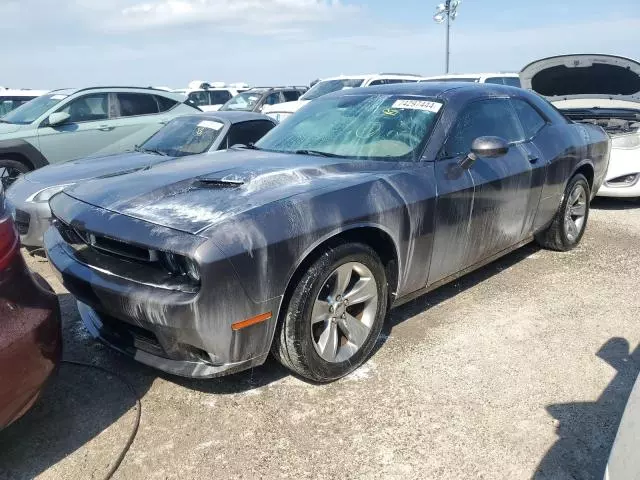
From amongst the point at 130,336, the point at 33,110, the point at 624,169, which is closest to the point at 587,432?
the point at 130,336

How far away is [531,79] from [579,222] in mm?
2535

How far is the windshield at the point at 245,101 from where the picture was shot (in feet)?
46.1

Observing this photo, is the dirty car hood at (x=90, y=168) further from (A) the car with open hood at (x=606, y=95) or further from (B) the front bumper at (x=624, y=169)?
(B) the front bumper at (x=624, y=169)

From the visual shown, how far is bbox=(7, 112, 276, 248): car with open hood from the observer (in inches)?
185

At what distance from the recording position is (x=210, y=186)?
9.47ft

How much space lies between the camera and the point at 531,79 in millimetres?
6883

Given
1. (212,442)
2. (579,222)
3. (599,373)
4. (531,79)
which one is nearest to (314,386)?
(212,442)

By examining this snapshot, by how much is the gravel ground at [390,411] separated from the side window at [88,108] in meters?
4.77

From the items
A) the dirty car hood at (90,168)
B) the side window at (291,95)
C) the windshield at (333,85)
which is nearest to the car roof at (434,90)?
the dirty car hood at (90,168)

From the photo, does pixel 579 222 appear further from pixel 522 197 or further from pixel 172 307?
pixel 172 307

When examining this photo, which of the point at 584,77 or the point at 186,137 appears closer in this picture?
the point at 186,137

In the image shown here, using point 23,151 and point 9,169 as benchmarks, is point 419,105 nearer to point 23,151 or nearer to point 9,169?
point 23,151

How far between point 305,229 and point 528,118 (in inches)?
107

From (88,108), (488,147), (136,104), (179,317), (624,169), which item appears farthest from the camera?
(136,104)
